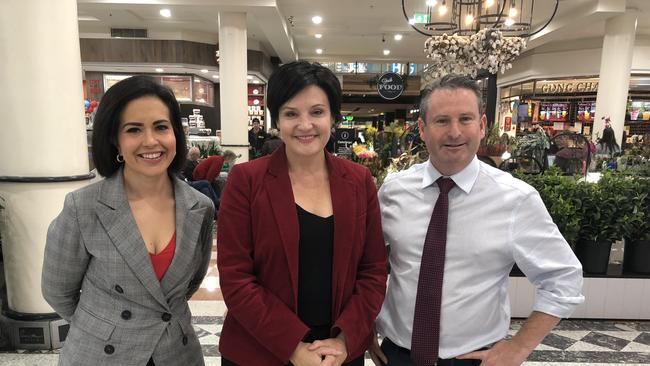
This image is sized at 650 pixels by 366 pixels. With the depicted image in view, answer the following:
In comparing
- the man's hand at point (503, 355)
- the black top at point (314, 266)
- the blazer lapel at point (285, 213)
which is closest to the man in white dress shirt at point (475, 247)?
the man's hand at point (503, 355)

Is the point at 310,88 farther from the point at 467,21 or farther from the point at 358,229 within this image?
the point at 467,21

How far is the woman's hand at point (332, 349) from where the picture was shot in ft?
4.22

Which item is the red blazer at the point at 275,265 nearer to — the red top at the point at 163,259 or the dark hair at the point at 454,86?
the red top at the point at 163,259

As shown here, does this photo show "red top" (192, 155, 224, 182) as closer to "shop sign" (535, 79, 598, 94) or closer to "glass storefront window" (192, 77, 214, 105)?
"glass storefront window" (192, 77, 214, 105)

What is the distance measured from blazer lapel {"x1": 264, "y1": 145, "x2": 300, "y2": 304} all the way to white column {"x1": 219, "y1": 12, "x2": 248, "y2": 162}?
7.50m

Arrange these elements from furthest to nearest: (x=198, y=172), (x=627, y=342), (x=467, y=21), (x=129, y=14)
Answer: (x=129, y=14) → (x=467, y=21) → (x=198, y=172) → (x=627, y=342)

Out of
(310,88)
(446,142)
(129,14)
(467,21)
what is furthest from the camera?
(129,14)

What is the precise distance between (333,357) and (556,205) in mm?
2447

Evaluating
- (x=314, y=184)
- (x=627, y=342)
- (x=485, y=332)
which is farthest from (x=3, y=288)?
(x=627, y=342)

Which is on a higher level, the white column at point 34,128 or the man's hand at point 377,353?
the white column at point 34,128

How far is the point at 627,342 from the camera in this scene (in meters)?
3.07

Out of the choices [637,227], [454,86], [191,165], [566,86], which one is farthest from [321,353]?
[566,86]

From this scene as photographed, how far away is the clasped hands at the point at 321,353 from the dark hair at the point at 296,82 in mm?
663

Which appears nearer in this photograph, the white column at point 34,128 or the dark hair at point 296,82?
the dark hair at point 296,82
